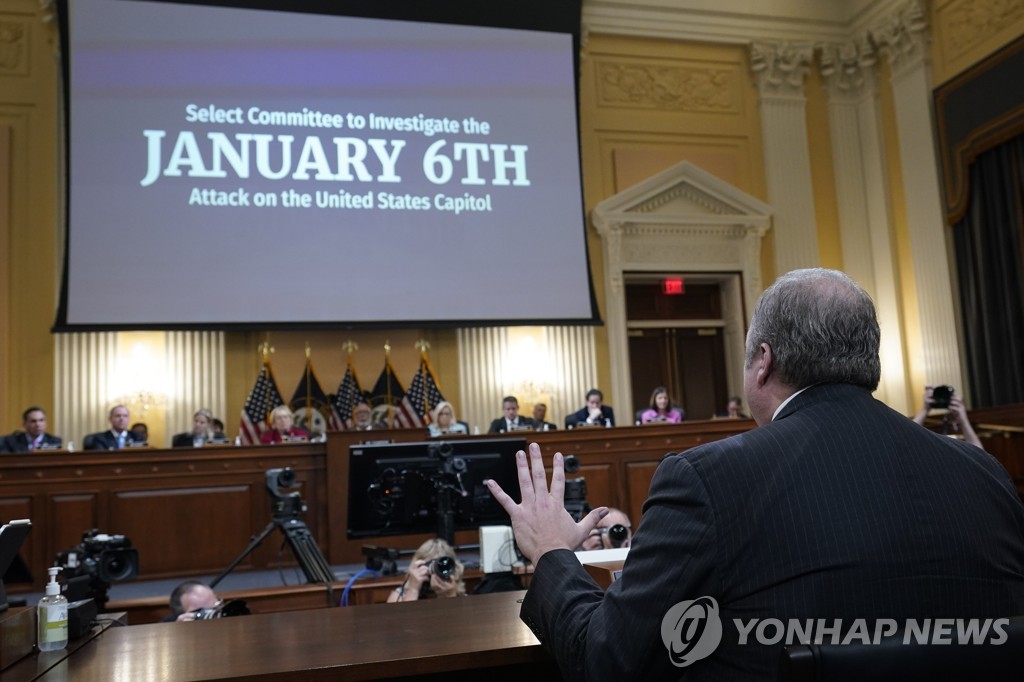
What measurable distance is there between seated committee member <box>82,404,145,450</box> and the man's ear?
7969 mm

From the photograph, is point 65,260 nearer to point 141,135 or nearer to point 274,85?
point 141,135

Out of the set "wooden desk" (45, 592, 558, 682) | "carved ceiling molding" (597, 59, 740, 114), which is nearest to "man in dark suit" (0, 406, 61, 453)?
"wooden desk" (45, 592, 558, 682)

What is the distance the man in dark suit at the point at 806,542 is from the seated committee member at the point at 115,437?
7905 mm

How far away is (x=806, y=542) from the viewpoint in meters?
1.17

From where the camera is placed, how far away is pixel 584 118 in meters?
11.5

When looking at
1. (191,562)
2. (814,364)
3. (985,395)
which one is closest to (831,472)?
(814,364)

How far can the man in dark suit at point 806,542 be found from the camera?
1.16 meters

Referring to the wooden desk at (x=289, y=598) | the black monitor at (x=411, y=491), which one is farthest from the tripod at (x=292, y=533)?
the black monitor at (x=411, y=491)

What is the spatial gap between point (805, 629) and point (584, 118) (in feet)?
35.4

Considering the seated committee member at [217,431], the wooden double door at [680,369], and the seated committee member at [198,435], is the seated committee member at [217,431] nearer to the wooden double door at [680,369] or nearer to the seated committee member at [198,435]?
the seated committee member at [198,435]

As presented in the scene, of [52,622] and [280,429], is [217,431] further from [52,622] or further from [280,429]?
[52,622]

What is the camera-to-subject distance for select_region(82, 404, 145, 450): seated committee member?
8.27 metres

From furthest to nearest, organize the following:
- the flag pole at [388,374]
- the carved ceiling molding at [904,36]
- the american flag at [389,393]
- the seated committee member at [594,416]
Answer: the carved ceiling molding at [904,36] < the american flag at [389,393] < the flag pole at [388,374] < the seated committee member at [594,416]

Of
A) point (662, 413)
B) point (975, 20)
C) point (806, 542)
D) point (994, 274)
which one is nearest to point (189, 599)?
point (806, 542)
